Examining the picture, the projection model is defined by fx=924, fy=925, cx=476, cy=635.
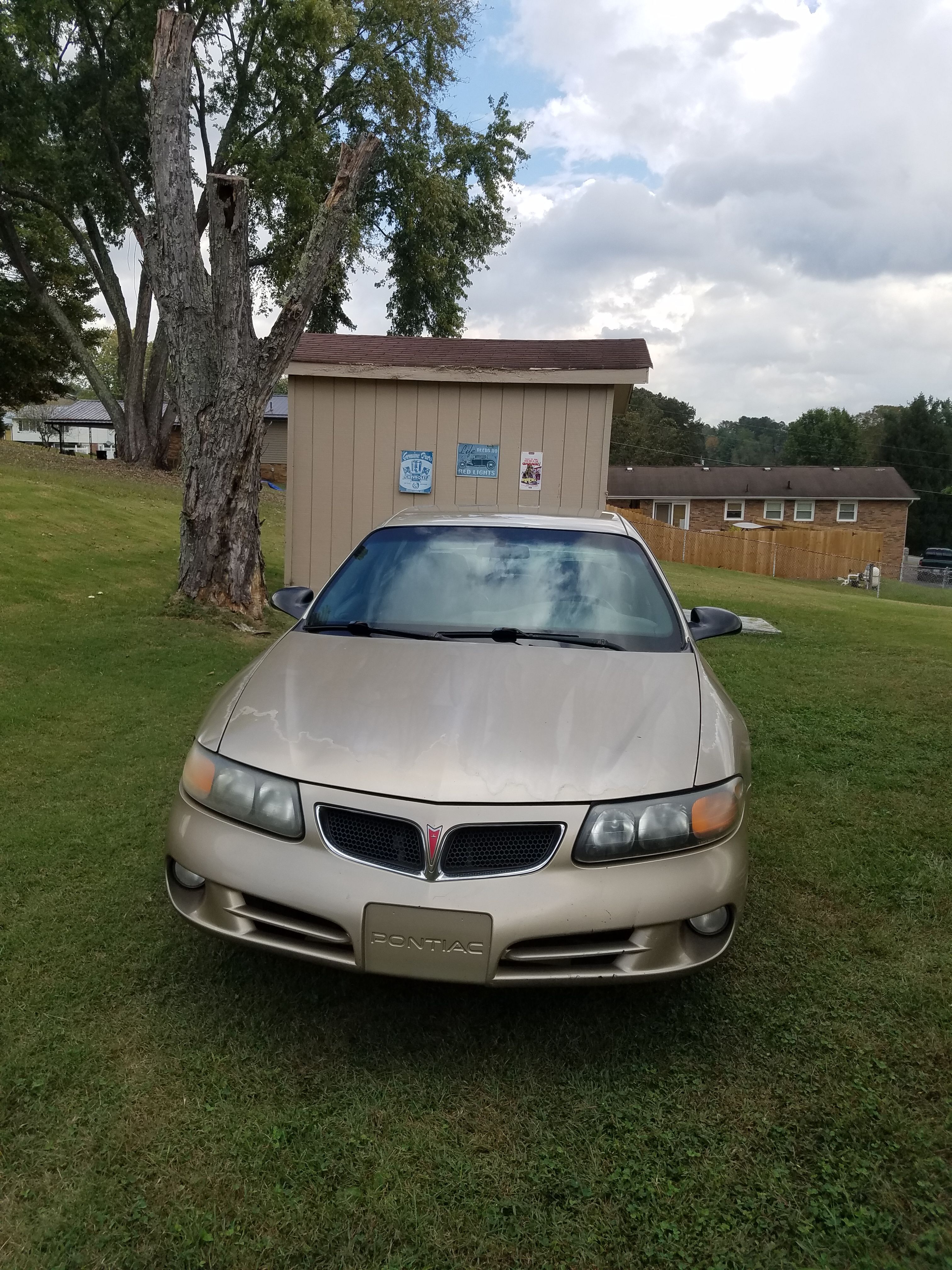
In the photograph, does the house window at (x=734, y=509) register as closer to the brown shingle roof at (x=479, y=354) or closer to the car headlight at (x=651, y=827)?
the brown shingle roof at (x=479, y=354)

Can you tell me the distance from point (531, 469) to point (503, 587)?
6224mm

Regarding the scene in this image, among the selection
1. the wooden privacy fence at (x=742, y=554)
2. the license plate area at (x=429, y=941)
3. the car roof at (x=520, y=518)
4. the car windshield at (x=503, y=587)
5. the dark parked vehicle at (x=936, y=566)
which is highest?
the car roof at (x=520, y=518)

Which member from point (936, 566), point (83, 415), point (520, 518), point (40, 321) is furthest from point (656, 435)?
point (520, 518)

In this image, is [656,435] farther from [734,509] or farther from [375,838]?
[375,838]

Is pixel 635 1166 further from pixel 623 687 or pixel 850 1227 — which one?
pixel 623 687

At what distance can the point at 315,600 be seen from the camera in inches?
152

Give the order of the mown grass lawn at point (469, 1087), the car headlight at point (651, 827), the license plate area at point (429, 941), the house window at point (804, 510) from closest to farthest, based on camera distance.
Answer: the mown grass lawn at point (469, 1087) < the license plate area at point (429, 941) < the car headlight at point (651, 827) < the house window at point (804, 510)

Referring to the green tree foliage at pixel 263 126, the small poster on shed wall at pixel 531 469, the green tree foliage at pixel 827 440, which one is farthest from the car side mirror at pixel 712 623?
the green tree foliage at pixel 827 440

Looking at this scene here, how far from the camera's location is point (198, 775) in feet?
8.89

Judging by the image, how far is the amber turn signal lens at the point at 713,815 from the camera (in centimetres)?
247

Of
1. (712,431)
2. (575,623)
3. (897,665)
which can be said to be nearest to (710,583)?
(897,665)

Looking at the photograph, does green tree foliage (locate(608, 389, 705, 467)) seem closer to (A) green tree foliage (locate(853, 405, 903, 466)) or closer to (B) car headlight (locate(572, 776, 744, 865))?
(A) green tree foliage (locate(853, 405, 903, 466))

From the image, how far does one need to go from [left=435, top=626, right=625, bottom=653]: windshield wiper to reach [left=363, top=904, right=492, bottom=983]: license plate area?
125 cm

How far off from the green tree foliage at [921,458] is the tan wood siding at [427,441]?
6424 cm
